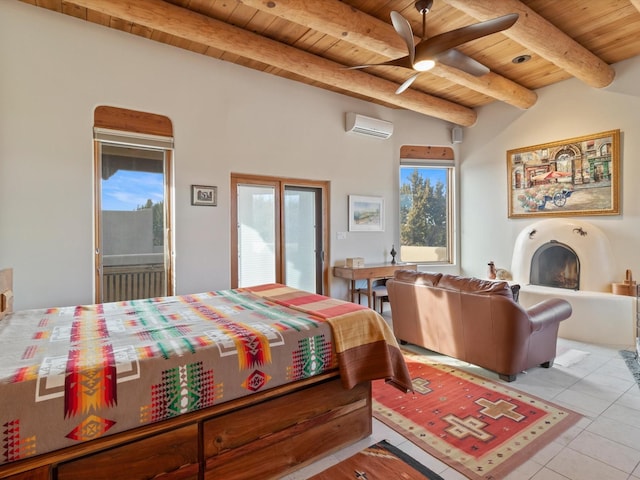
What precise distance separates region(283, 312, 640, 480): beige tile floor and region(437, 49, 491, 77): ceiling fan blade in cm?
270

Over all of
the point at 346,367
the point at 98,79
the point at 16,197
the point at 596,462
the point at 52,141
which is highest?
the point at 98,79

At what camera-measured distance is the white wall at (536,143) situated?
13.6 feet

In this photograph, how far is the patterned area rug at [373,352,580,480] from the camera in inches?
76.8

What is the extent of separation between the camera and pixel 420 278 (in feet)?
11.1

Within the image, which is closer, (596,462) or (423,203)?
(596,462)

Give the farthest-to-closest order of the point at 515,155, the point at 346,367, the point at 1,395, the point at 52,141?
the point at 515,155, the point at 52,141, the point at 346,367, the point at 1,395

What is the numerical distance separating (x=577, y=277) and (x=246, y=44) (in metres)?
4.78

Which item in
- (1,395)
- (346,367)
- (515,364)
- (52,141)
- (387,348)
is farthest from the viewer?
(52,141)

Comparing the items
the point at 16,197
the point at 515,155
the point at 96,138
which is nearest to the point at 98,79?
the point at 96,138

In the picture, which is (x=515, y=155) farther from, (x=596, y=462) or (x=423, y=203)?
(x=596, y=462)

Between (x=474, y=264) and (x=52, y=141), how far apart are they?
5.79 meters

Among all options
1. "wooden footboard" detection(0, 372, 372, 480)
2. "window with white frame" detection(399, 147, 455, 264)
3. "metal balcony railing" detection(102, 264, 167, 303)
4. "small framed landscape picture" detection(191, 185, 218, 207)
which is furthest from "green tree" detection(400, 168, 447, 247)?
"wooden footboard" detection(0, 372, 372, 480)

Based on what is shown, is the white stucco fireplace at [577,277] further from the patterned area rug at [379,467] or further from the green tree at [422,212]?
the patterned area rug at [379,467]

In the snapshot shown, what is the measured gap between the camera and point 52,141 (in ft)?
10.3
